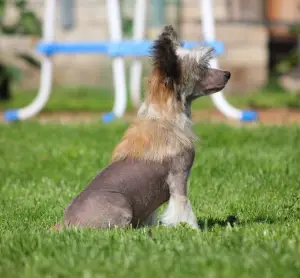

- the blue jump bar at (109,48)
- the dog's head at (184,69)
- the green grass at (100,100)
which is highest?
the dog's head at (184,69)

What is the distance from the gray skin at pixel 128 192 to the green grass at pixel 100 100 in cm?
931

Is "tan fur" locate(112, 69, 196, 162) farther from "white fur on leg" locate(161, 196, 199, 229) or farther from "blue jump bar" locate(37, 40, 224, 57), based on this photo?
"blue jump bar" locate(37, 40, 224, 57)

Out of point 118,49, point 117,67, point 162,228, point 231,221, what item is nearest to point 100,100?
point 117,67

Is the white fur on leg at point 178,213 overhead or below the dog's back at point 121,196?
below

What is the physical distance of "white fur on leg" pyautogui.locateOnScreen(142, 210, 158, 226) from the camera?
19.3 feet

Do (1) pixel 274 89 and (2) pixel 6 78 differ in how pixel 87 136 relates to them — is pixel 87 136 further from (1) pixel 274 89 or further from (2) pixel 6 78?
(1) pixel 274 89

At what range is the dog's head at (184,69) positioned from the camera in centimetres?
555

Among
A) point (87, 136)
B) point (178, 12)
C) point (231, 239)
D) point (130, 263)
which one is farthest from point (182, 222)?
point (178, 12)

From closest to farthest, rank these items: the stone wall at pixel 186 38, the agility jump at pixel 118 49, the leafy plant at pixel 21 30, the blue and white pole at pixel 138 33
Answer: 1. the agility jump at pixel 118 49
2. the blue and white pole at pixel 138 33
3. the leafy plant at pixel 21 30
4. the stone wall at pixel 186 38

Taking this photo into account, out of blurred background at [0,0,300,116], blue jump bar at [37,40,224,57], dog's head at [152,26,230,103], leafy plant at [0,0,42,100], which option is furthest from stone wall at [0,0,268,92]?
dog's head at [152,26,230,103]

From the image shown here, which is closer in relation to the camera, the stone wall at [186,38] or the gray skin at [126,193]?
the gray skin at [126,193]

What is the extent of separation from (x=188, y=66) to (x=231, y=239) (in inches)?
58.4

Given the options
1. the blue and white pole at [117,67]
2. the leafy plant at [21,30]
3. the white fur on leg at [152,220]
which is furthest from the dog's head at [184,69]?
the leafy plant at [21,30]

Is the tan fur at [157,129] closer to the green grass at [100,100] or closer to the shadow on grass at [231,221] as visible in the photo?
the shadow on grass at [231,221]
